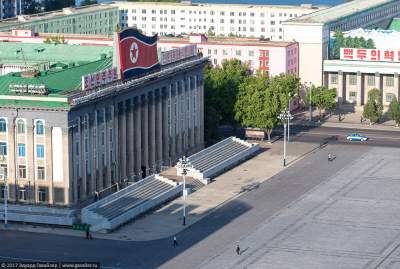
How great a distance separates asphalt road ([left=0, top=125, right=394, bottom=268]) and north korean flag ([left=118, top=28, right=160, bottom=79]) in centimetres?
2071

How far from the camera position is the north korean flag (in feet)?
500

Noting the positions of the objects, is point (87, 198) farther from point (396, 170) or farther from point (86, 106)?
point (396, 170)

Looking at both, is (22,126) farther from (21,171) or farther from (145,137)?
(145,137)

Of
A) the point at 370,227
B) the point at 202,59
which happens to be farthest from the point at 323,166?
the point at 370,227

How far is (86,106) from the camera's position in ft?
472

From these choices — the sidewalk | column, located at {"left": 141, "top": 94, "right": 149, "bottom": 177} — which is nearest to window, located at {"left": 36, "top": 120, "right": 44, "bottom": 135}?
the sidewalk

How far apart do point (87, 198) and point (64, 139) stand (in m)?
9.01

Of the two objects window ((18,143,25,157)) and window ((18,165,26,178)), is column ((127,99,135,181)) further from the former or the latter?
window ((18,143,25,157))

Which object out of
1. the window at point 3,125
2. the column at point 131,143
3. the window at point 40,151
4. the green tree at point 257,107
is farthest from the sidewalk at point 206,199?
the window at point 3,125

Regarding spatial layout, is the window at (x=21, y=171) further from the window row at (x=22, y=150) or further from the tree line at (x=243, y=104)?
the tree line at (x=243, y=104)

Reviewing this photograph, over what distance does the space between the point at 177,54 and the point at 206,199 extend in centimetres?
2726

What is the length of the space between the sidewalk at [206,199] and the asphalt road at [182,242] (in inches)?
65.8

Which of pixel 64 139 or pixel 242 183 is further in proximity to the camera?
pixel 242 183

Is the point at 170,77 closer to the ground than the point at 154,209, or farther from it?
farther from it
